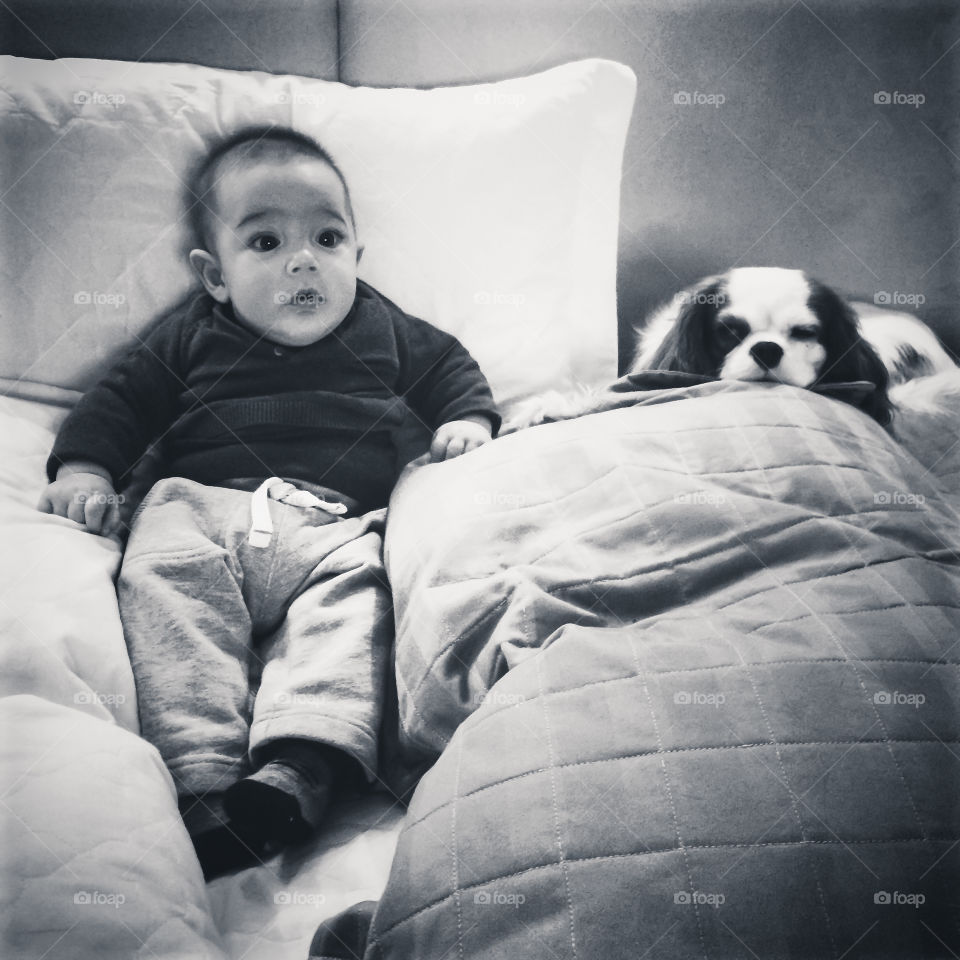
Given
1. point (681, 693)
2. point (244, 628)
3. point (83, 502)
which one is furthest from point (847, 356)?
point (83, 502)

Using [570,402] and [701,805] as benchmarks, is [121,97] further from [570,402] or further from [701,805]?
[701,805]

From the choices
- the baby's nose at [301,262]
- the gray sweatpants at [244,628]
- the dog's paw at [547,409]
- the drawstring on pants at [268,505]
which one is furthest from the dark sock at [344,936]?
the baby's nose at [301,262]

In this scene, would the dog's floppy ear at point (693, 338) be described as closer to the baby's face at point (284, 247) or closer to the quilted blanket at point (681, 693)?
the quilted blanket at point (681, 693)

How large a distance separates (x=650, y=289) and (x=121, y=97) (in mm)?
655

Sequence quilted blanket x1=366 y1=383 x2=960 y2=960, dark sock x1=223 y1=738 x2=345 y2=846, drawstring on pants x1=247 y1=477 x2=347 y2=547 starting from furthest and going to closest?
drawstring on pants x1=247 y1=477 x2=347 y2=547
dark sock x1=223 y1=738 x2=345 y2=846
quilted blanket x1=366 y1=383 x2=960 y2=960

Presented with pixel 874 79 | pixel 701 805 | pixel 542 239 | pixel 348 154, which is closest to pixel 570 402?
pixel 542 239

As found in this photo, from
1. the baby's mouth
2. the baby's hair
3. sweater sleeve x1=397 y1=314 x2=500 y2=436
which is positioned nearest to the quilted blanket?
sweater sleeve x1=397 y1=314 x2=500 y2=436

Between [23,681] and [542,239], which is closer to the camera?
[23,681]

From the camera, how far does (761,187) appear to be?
3.55 feet

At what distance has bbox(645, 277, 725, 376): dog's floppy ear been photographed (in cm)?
91

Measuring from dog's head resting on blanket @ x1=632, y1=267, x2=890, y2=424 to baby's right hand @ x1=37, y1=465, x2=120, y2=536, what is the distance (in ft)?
1.95

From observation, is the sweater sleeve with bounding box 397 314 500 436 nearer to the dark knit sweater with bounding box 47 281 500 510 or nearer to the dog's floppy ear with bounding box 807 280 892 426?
the dark knit sweater with bounding box 47 281 500 510

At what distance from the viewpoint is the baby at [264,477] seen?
654mm

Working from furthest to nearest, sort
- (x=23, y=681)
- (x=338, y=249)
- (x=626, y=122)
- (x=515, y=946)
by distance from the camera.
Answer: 1. (x=626, y=122)
2. (x=338, y=249)
3. (x=23, y=681)
4. (x=515, y=946)
